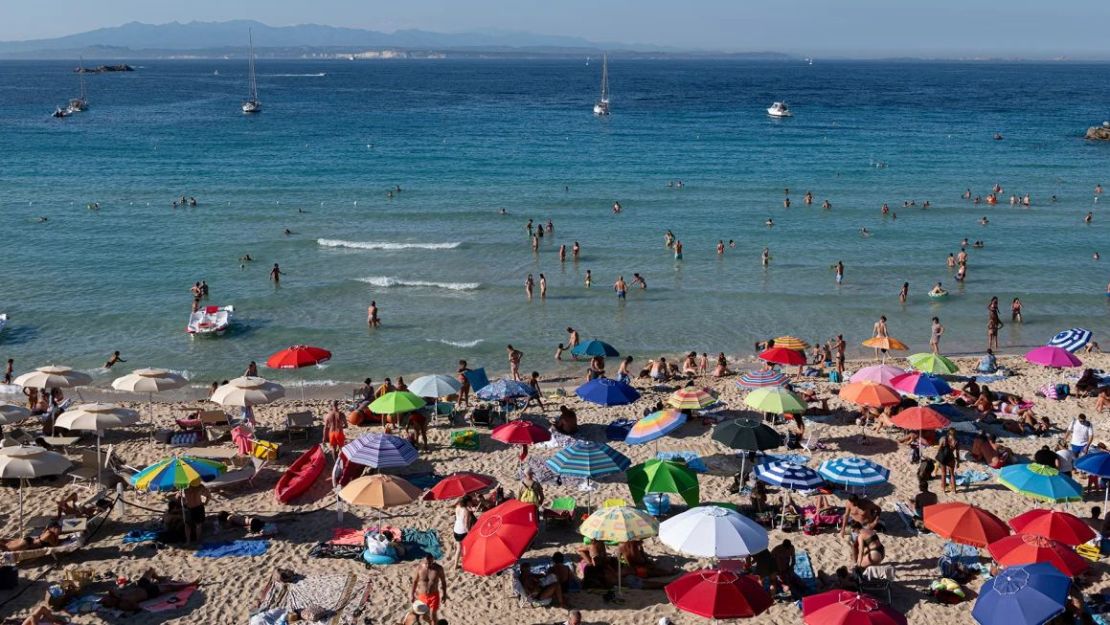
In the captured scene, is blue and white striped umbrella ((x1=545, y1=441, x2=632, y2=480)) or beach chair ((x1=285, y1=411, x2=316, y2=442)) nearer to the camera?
blue and white striped umbrella ((x1=545, y1=441, x2=632, y2=480))

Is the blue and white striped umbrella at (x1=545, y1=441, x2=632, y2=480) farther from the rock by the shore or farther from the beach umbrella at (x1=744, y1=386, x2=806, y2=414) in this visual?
the rock by the shore

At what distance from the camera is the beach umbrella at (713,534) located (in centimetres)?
1170

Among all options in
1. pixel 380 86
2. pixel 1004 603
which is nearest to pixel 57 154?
pixel 1004 603

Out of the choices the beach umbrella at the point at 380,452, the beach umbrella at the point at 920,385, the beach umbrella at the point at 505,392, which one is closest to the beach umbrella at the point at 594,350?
the beach umbrella at the point at 505,392

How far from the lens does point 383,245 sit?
1499 inches

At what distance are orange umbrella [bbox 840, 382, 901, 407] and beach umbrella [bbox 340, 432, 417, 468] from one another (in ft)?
25.8

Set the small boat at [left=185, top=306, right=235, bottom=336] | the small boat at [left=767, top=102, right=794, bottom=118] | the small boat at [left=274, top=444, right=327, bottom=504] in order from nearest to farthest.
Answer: the small boat at [left=274, top=444, right=327, bottom=504]
the small boat at [left=185, top=306, right=235, bottom=336]
the small boat at [left=767, top=102, right=794, bottom=118]

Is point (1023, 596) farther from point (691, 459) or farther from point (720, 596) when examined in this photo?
point (691, 459)

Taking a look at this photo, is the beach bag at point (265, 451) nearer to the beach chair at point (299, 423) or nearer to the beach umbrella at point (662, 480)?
the beach chair at point (299, 423)

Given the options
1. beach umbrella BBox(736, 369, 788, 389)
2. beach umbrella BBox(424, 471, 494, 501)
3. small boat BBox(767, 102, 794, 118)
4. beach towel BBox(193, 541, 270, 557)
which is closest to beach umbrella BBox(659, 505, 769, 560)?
beach umbrella BBox(424, 471, 494, 501)

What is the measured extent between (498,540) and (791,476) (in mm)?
4565

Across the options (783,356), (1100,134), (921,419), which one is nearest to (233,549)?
(921,419)

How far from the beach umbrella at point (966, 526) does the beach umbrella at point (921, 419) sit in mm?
3569

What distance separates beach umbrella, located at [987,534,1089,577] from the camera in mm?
11516
